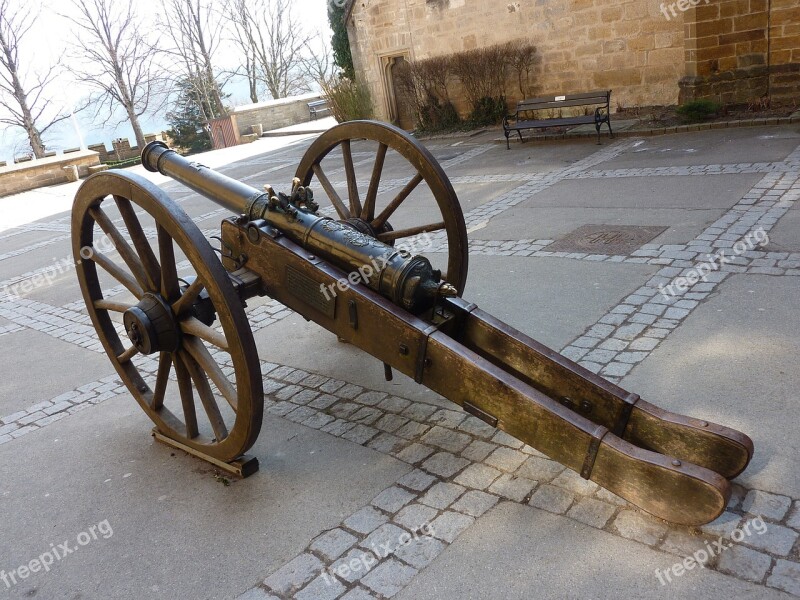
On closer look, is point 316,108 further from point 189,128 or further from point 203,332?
point 203,332

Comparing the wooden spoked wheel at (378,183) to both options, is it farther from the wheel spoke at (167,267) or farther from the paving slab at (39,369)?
the paving slab at (39,369)

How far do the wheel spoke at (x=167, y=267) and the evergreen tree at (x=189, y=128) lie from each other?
27.5 m

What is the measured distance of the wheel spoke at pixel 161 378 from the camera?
3730mm

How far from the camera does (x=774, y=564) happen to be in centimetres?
243

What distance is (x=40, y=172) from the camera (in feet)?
65.5

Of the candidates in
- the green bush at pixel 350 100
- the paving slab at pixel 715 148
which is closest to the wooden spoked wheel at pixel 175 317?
the paving slab at pixel 715 148

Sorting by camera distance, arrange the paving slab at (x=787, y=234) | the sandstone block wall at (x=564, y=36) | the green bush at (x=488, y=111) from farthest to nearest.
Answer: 1. the green bush at (x=488, y=111)
2. the sandstone block wall at (x=564, y=36)
3. the paving slab at (x=787, y=234)

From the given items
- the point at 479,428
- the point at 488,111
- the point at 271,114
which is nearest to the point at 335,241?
the point at 479,428

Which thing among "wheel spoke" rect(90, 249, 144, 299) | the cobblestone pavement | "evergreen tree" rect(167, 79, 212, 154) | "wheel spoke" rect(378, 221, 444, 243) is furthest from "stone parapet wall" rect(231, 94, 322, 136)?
"wheel spoke" rect(90, 249, 144, 299)

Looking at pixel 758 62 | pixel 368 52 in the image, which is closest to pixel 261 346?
pixel 758 62

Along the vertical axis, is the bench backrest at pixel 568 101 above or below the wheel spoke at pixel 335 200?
below

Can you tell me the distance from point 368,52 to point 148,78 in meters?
27.5

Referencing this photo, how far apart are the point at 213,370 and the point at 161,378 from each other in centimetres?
57

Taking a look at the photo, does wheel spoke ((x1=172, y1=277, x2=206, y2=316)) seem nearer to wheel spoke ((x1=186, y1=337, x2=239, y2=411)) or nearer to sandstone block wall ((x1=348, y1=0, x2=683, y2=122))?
wheel spoke ((x1=186, y1=337, x2=239, y2=411))
